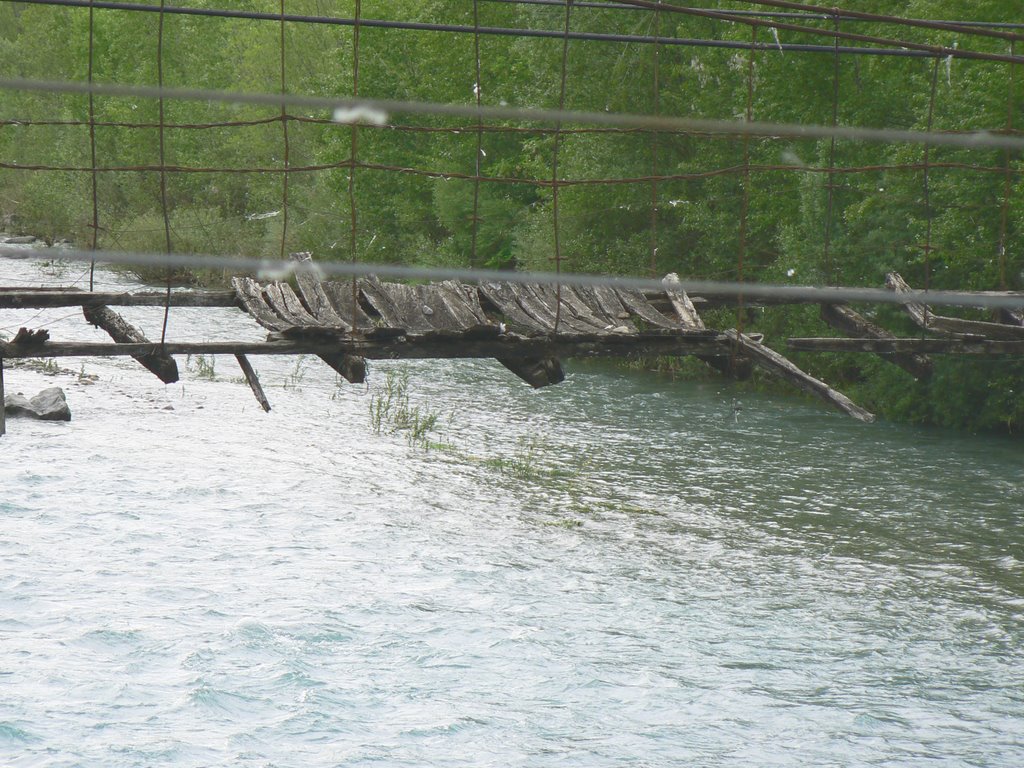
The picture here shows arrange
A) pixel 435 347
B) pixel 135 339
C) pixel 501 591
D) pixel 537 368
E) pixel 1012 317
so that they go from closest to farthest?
pixel 435 347 → pixel 537 368 → pixel 135 339 → pixel 501 591 → pixel 1012 317

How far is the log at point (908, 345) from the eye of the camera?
8344 mm

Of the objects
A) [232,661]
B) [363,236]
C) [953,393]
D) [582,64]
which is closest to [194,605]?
[232,661]

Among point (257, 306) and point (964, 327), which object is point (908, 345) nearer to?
point (964, 327)

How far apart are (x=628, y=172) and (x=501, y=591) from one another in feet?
39.8

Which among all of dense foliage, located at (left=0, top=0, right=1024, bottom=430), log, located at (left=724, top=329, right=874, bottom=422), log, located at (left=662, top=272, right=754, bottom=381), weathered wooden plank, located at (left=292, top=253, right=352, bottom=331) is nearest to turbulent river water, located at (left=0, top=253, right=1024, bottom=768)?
log, located at (left=724, top=329, right=874, bottom=422)

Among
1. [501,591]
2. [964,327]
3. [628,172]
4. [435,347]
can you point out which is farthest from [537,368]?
[628,172]

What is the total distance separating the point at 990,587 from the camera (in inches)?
372

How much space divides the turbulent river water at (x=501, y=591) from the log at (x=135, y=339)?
1552mm

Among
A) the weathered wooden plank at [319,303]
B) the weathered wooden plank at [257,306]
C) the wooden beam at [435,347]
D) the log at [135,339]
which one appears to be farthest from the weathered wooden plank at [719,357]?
the log at [135,339]

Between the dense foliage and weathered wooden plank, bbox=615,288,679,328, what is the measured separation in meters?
0.48

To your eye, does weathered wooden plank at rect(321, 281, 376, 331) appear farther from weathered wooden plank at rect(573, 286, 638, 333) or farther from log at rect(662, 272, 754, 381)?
log at rect(662, 272, 754, 381)

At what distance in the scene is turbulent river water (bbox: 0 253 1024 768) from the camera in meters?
6.77

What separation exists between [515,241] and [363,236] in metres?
5.67

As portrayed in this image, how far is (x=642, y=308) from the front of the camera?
28.5 ft
